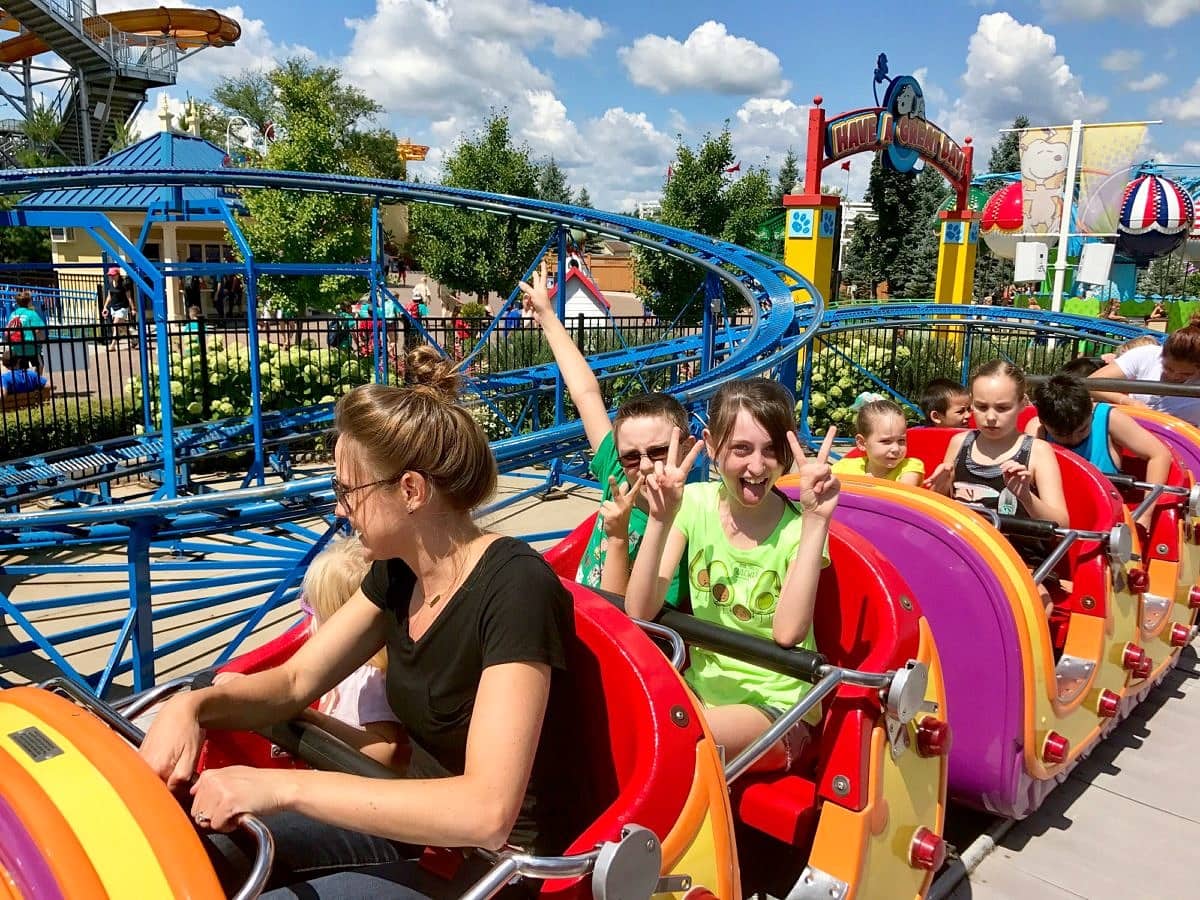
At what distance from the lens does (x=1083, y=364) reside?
4.23 meters

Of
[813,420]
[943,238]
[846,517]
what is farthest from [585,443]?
[943,238]

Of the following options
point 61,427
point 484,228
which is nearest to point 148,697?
point 61,427

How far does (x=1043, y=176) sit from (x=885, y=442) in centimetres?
1496

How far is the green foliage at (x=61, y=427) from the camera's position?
22.0 ft

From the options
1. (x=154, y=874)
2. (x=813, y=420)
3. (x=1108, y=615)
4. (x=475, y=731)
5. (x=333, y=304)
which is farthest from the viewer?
(x=333, y=304)

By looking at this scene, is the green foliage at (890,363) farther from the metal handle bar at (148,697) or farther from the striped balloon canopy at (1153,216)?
the striped balloon canopy at (1153,216)

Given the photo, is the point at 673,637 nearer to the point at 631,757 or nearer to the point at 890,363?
the point at 631,757

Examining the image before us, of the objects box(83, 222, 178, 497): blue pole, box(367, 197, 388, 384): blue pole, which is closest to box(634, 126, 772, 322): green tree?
box(367, 197, 388, 384): blue pole

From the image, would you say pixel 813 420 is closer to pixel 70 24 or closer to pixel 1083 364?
pixel 1083 364

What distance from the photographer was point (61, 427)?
7.16 m

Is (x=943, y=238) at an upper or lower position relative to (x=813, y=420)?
upper

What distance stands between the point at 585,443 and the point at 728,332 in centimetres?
471

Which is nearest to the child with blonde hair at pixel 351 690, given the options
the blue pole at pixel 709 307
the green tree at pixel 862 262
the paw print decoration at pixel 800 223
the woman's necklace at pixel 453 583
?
the woman's necklace at pixel 453 583

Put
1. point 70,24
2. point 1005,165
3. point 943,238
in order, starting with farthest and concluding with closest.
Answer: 1. point 1005,165
2. point 70,24
3. point 943,238
